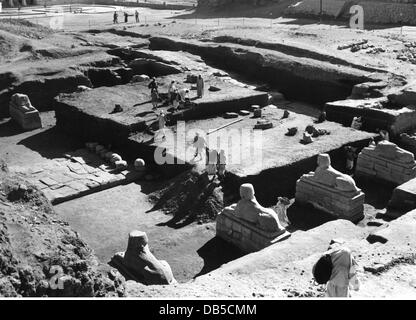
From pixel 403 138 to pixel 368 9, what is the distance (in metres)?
22.8

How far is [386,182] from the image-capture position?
47.0ft

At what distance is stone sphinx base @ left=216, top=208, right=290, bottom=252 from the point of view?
1075 cm

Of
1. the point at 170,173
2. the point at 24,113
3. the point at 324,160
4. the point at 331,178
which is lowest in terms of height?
the point at 170,173

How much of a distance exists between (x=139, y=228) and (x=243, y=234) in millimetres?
2743

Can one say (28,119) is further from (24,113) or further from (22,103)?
(22,103)

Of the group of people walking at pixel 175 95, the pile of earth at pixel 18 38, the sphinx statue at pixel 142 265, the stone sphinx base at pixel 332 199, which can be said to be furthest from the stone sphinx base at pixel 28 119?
the stone sphinx base at pixel 332 199

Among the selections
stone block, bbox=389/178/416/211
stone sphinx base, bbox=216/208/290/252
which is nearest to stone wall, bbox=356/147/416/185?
stone block, bbox=389/178/416/211

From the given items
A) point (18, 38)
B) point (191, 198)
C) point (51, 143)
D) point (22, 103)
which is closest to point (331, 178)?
point (191, 198)

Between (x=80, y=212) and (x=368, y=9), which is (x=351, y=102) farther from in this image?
(x=368, y=9)

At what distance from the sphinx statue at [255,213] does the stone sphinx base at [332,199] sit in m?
2.19

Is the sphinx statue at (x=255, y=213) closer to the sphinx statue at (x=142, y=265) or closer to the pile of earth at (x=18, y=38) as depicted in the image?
the sphinx statue at (x=142, y=265)

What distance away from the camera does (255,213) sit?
1097 centimetres

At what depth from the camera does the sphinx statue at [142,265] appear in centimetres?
930

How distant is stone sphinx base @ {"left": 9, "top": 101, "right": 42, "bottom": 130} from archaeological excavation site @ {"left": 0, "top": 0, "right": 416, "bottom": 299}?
8cm
